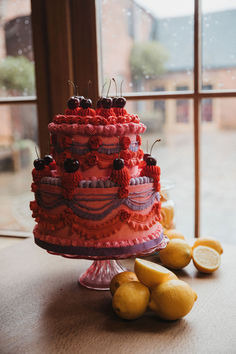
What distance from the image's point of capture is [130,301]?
0.89 metres

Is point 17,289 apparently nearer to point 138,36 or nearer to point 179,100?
point 179,100

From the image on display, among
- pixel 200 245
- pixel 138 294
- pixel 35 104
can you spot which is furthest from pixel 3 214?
pixel 138 294

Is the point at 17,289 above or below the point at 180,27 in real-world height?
below

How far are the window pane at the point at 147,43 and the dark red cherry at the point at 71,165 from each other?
73cm

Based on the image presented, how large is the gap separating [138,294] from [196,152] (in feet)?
2.43

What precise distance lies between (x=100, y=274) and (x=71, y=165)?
0.35 meters

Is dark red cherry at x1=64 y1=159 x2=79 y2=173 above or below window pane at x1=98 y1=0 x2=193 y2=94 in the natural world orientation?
below

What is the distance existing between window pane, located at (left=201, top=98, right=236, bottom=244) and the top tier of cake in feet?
1.97

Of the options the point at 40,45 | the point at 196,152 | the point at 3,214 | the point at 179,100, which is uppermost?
the point at 40,45

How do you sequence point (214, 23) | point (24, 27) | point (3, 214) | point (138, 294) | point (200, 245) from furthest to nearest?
point (3, 214), point (24, 27), point (214, 23), point (200, 245), point (138, 294)

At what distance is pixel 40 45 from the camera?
1.68m

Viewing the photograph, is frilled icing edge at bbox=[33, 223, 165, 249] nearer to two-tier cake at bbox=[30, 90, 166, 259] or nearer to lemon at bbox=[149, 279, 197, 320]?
two-tier cake at bbox=[30, 90, 166, 259]

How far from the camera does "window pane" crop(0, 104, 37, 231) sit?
Result: 6.05 feet

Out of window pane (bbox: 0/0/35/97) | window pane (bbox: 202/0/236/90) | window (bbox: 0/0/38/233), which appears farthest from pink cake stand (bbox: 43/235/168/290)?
window pane (bbox: 0/0/35/97)
